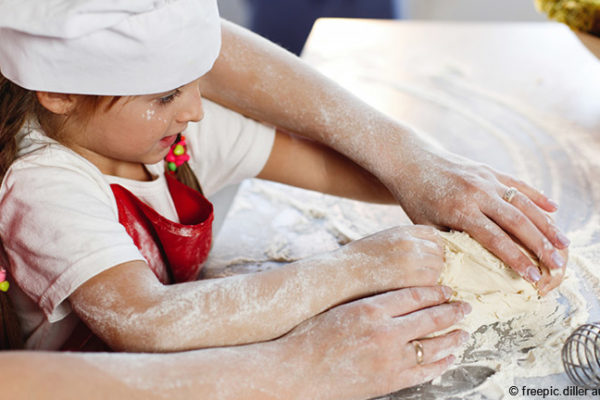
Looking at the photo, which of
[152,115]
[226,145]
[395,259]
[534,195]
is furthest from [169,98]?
[534,195]

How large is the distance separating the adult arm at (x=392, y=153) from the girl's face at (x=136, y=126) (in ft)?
0.76

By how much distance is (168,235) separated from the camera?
897 millimetres

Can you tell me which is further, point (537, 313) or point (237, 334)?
point (537, 313)

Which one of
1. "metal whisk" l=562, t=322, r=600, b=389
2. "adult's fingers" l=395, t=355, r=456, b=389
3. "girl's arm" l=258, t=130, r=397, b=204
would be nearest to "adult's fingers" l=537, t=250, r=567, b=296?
"metal whisk" l=562, t=322, r=600, b=389

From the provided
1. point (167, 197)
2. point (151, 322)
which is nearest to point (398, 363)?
point (151, 322)

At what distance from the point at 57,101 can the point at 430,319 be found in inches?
22.2

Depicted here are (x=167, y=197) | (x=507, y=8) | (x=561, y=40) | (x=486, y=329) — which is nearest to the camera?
(x=486, y=329)

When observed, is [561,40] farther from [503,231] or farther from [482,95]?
[503,231]

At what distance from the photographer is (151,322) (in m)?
0.69

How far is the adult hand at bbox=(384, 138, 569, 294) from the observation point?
0.85m

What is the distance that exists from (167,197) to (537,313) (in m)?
0.61

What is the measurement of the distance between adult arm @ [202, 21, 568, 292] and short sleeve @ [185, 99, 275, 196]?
25 mm

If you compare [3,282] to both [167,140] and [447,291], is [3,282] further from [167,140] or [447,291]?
[447,291]

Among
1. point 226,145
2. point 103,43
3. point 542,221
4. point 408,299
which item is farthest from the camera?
point 226,145
